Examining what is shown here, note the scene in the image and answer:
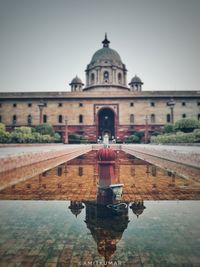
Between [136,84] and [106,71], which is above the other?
[106,71]

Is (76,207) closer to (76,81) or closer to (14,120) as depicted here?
(14,120)

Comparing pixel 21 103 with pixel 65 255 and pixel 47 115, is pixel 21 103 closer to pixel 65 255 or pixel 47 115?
pixel 47 115

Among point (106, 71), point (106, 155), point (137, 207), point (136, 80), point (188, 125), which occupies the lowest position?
point (137, 207)

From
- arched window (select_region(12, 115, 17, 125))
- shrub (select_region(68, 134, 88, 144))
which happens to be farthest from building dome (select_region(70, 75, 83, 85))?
shrub (select_region(68, 134, 88, 144))

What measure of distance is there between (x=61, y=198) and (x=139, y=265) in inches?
82.5

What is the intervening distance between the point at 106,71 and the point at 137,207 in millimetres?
36715

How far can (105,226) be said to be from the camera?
7.80 ft

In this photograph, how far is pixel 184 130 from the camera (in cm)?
2192

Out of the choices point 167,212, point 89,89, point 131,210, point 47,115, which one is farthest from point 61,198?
point 89,89

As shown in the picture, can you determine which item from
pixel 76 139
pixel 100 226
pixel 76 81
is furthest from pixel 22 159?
pixel 76 81

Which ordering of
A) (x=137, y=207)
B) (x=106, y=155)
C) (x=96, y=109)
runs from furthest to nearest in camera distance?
(x=96, y=109)
(x=106, y=155)
(x=137, y=207)

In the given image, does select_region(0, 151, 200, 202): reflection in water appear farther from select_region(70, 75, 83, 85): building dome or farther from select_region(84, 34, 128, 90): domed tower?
select_region(70, 75, 83, 85): building dome

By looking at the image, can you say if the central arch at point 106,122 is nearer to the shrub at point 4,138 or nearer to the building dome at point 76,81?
the building dome at point 76,81

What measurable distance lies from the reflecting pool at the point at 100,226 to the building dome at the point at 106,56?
1453 inches
